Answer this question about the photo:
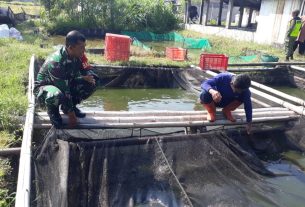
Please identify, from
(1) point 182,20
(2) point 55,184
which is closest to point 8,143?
(2) point 55,184

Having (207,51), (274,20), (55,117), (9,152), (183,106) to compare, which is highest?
(274,20)

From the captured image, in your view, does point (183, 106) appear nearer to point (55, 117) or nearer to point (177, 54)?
point (177, 54)

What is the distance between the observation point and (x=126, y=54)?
8.42 m

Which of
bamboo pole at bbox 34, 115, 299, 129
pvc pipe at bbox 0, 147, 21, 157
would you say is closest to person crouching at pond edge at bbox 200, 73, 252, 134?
bamboo pole at bbox 34, 115, 299, 129

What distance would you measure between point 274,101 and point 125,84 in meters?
3.68

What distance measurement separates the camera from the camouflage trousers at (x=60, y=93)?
3.37 metres

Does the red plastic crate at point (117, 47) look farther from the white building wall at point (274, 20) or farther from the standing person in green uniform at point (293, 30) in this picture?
the white building wall at point (274, 20)

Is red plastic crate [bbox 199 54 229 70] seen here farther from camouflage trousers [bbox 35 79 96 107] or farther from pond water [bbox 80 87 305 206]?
camouflage trousers [bbox 35 79 96 107]

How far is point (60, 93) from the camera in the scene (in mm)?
3391

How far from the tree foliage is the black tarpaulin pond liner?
15.9 meters

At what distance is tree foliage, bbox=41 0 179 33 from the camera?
18438mm

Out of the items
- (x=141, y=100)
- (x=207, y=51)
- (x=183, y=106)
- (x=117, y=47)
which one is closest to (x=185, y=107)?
(x=183, y=106)

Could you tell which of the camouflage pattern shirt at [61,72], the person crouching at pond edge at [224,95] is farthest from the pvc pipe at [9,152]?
the person crouching at pond edge at [224,95]

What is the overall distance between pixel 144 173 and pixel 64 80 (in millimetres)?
1415
